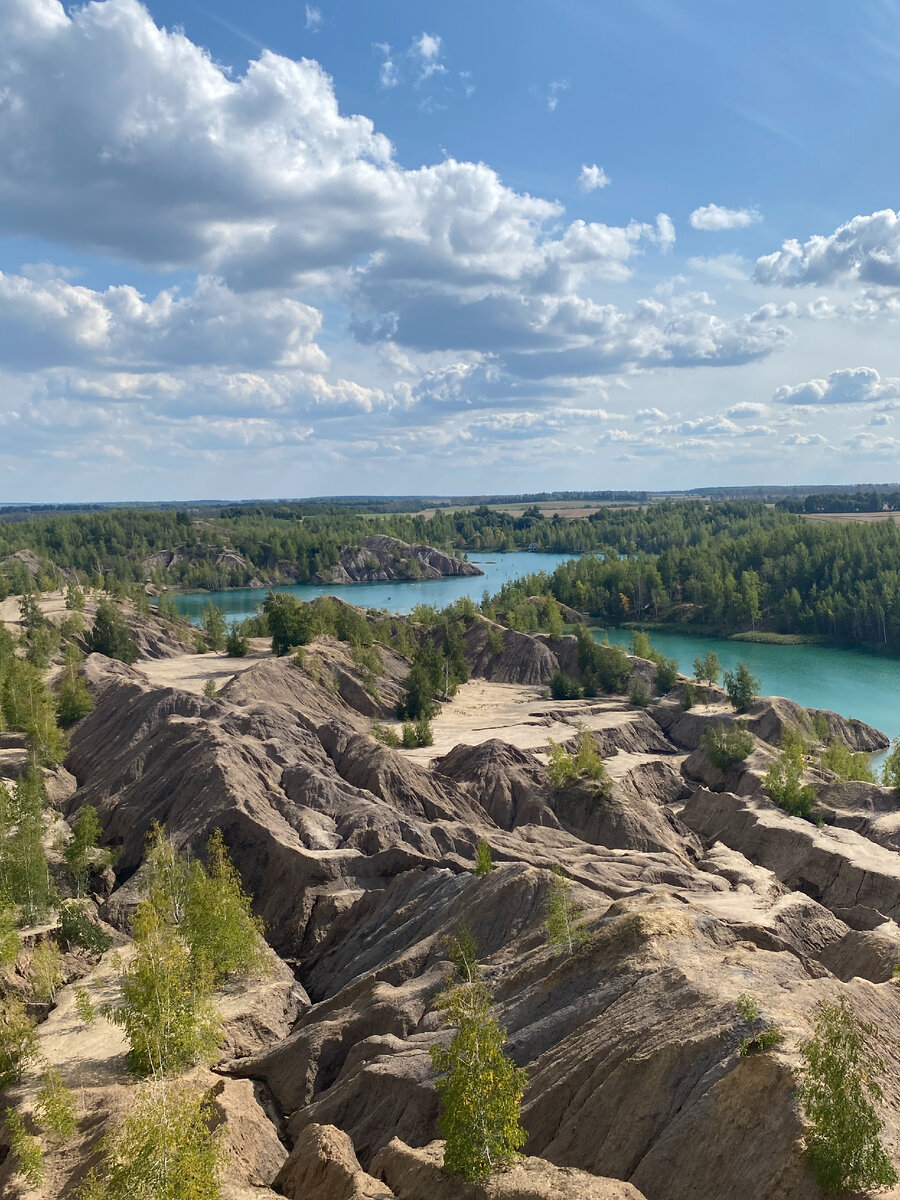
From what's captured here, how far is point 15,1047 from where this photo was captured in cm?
3184

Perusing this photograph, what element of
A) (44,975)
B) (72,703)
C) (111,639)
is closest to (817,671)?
(111,639)

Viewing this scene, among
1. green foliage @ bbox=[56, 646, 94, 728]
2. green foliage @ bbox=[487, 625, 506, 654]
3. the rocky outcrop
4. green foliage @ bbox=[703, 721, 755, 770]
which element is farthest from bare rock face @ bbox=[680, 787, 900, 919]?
green foliage @ bbox=[487, 625, 506, 654]

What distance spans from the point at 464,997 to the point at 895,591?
137538mm

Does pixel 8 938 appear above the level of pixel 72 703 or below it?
below

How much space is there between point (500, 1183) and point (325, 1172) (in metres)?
5.56

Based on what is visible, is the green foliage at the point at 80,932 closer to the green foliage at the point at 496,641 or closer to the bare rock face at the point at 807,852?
the bare rock face at the point at 807,852

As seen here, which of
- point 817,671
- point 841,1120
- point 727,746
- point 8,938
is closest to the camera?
point 841,1120

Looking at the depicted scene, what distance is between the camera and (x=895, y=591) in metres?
144

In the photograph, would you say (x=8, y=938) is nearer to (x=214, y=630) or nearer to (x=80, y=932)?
(x=80, y=932)

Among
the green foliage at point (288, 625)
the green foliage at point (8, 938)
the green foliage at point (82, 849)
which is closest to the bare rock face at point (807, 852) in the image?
the green foliage at point (82, 849)

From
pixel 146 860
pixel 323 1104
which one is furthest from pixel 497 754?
pixel 323 1104

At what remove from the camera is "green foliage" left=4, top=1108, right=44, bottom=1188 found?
2511cm

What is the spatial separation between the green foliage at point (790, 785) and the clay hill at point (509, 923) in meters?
1.45

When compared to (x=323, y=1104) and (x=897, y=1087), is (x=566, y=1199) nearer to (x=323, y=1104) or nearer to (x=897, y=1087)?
(x=897, y=1087)
